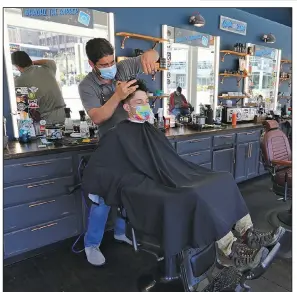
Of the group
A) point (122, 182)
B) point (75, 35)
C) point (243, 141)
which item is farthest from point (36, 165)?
point (243, 141)

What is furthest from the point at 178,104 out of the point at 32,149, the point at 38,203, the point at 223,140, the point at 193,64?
the point at 38,203

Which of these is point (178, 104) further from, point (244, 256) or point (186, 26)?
point (244, 256)

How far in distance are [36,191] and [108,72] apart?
94cm

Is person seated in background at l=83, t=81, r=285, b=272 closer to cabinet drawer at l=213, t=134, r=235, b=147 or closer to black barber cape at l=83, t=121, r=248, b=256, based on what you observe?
black barber cape at l=83, t=121, r=248, b=256

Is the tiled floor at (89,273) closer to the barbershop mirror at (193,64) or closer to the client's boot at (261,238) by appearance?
the client's boot at (261,238)

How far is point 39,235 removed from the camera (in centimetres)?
189

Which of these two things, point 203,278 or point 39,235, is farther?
point 39,235

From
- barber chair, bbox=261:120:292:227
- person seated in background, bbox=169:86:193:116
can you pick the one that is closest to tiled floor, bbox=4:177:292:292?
barber chair, bbox=261:120:292:227

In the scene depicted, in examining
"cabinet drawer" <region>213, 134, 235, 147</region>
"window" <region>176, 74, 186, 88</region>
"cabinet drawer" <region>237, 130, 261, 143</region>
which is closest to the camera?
"cabinet drawer" <region>213, 134, 235, 147</region>

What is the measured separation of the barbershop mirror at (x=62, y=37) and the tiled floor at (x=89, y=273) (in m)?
1.23

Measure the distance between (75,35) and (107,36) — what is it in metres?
0.33

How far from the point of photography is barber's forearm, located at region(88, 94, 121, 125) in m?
1.65

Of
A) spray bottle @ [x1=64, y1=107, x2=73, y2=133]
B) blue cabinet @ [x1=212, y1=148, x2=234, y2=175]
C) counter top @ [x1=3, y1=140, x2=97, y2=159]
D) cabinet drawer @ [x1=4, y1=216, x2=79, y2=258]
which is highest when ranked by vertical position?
spray bottle @ [x1=64, y1=107, x2=73, y2=133]

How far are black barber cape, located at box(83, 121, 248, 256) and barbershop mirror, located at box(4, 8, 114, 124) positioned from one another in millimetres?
981
